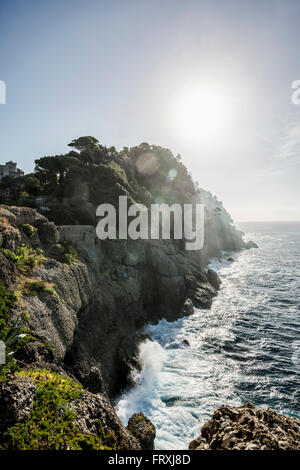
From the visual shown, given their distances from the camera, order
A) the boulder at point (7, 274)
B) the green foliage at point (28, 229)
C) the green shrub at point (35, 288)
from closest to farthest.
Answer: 1. the boulder at point (7, 274)
2. the green shrub at point (35, 288)
3. the green foliage at point (28, 229)

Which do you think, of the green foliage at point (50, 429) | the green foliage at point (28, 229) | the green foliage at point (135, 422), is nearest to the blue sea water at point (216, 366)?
the green foliage at point (135, 422)

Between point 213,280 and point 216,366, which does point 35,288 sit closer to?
point 216,366

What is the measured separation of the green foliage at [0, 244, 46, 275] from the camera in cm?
1181

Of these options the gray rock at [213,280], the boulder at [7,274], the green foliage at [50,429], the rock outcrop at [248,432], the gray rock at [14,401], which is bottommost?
the gray rock at [213,280]

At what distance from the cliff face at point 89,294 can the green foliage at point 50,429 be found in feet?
1.61

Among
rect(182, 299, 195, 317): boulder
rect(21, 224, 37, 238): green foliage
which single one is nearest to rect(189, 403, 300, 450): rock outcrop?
rect(21, 224, 37, 238): green foliage

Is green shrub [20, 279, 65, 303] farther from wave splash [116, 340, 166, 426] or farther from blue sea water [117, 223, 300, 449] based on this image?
blue sea water [117, 223, 300, 449]

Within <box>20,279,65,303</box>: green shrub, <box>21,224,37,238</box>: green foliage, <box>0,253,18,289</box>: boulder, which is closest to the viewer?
<box>0,253,18,289</box>: boulder

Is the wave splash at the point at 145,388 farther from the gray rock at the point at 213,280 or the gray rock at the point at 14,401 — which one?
the gray rock at the point at 213,280

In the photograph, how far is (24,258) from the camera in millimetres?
12641

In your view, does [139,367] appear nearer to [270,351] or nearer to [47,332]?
[47,332]

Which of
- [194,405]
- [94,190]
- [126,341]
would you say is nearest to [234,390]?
[194,405]

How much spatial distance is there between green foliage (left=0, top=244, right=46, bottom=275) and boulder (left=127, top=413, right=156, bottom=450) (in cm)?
1039

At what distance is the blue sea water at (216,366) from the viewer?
1430 centimetres
